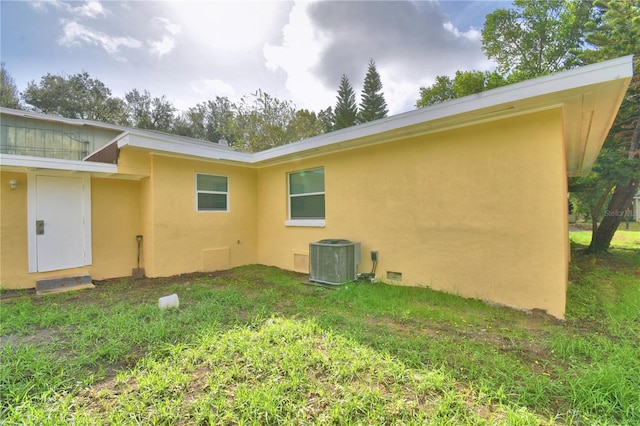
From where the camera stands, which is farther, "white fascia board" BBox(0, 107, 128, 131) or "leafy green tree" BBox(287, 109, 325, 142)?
"leafy green tree" BBox(287, 109, 325, 142)

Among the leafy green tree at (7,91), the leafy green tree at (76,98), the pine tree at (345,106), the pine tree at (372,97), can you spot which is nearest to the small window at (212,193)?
the pine tree at (345,106)

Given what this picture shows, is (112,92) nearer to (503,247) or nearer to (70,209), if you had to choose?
(70,209)

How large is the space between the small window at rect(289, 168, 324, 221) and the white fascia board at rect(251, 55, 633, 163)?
1.06 metres

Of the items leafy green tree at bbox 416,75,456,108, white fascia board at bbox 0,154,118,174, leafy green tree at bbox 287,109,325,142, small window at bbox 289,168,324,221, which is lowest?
small window at bbox 289,168,324,221

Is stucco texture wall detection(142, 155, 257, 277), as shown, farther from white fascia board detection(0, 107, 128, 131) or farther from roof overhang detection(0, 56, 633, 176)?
white fascia board detection(0, 107, 128, 131)

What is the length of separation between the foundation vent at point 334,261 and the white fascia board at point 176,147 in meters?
3.08

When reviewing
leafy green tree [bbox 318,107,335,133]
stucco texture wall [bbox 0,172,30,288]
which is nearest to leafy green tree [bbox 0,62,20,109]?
stucco texture wall [bbox 0,172,30,288]

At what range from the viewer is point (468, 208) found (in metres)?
4.41

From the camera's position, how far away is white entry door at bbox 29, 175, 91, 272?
17.5 feet

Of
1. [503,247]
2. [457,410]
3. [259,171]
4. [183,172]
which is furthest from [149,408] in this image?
[259,171]

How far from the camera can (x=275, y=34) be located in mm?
7289

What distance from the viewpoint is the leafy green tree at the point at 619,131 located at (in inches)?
289

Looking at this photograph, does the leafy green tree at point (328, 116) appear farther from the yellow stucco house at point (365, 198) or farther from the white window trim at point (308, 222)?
the white window trim at point (308, 222)

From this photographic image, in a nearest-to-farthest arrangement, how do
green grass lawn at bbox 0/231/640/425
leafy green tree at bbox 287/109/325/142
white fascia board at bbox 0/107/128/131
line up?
green grass lawn at bbox 0/231/640/425, white fascia board at bbox 0/107/128/131, leafy green tree at bbox 287/109/325/142
